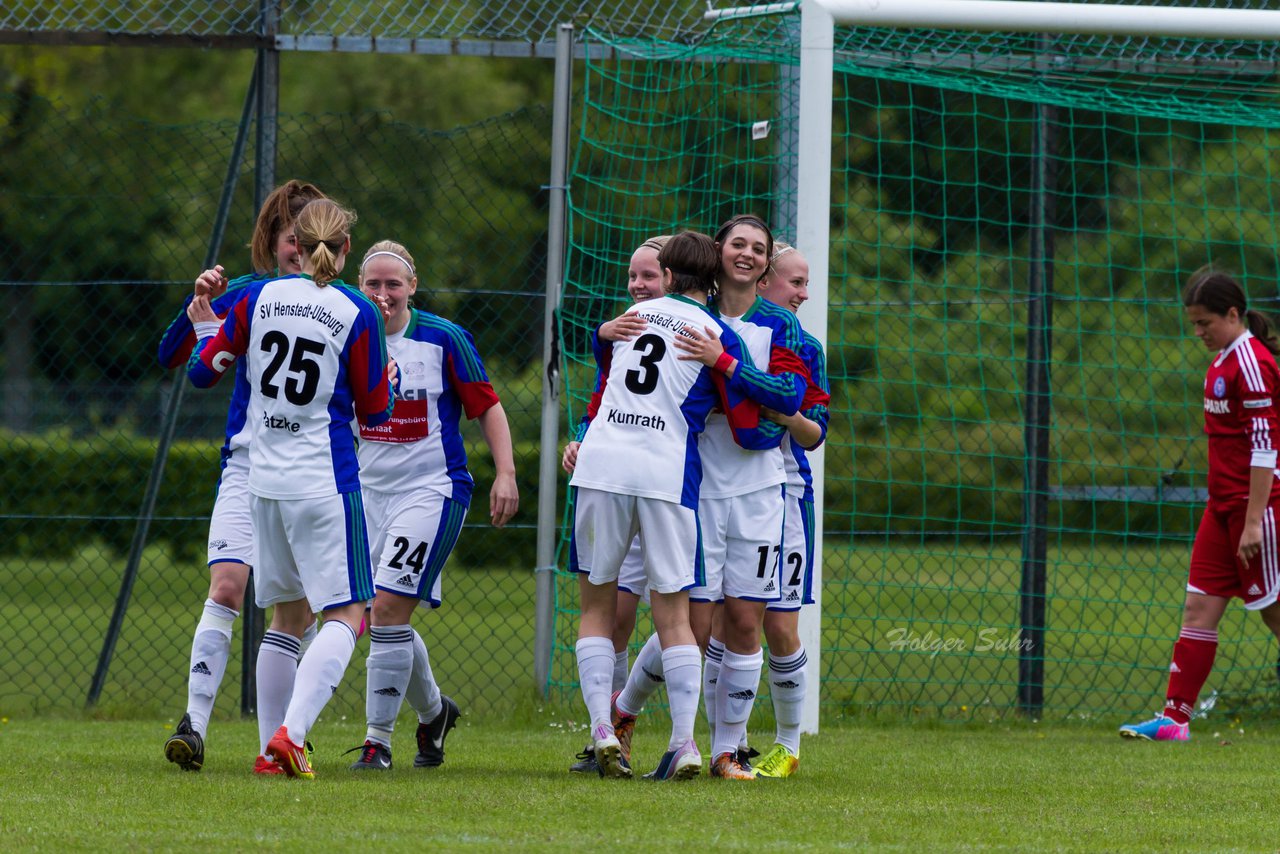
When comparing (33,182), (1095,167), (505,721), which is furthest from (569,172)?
(33,182)

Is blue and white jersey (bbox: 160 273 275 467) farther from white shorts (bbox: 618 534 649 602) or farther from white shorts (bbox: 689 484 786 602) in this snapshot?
white shorts (bbox: 689 484 786 602)

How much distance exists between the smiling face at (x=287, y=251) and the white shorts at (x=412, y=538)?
0.80m

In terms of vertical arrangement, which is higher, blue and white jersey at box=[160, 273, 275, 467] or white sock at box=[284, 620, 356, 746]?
blue and white jersey at box=[160, 273, 275, 467]

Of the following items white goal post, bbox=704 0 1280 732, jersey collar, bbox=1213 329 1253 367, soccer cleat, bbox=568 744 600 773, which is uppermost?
white goal post, bbox=704 0 1280 732

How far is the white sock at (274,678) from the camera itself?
4.75m

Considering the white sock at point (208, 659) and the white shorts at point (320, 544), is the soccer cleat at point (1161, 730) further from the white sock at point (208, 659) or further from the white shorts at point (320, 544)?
the white sock at point (208, 659)

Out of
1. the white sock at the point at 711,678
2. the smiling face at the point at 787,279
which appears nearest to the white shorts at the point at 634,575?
the white sock at the point at 711,678

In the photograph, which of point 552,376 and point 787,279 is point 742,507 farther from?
point 552,376

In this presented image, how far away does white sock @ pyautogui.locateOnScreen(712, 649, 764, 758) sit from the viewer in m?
4.93

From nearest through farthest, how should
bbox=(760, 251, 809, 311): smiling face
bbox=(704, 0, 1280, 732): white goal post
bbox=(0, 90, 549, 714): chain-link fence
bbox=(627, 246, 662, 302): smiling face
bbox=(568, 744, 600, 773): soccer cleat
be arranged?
bbox=(568, 744, 600, 773): soccer cleat → bbox=(760, 251, 809, 311): smiling face → bbox=(627, 246, 662, 302): smiling face → bbox=(704, 0, 1280, 732): white goal post → bbox=(0, 90, 549, 714): chain-link fence

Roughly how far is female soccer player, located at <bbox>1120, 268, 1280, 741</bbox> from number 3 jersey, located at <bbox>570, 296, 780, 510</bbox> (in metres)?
2.60

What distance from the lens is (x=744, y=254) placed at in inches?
193

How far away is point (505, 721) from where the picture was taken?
6.93 meters

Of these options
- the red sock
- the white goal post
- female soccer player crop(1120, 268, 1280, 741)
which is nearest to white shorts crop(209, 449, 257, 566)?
the white goal post
